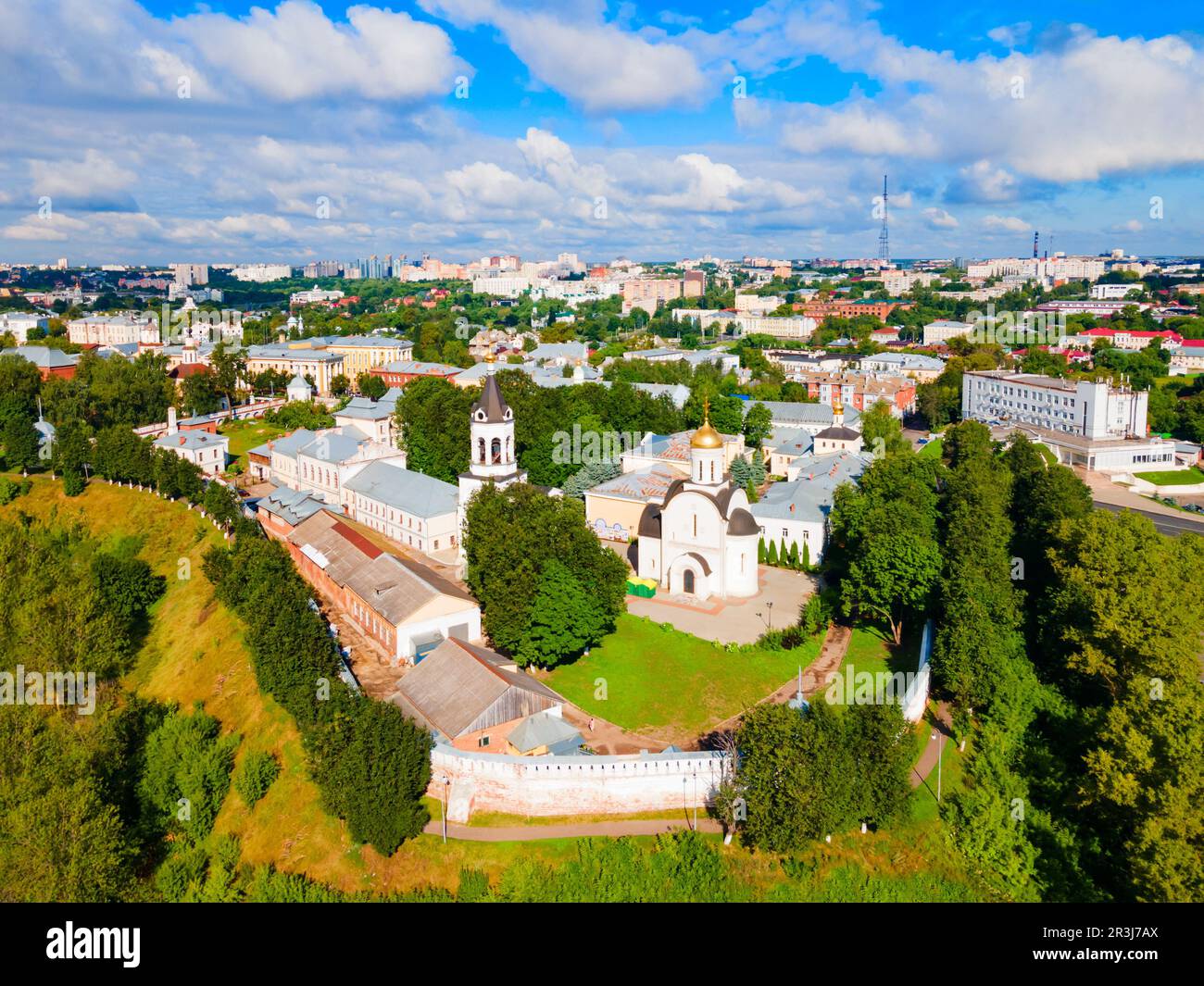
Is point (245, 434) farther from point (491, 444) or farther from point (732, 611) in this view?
point (732, 611)

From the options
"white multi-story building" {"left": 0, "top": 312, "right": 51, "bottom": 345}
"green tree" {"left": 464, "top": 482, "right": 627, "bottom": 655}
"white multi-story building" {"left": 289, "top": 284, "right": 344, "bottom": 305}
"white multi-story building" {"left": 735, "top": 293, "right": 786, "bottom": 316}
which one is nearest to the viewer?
"green tree" {"left": 464, "top": 482, "right": 627, "bottom": 655}

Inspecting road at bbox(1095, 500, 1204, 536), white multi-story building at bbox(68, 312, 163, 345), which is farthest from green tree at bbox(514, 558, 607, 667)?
white multi-story building at bbox(68, 312, 163, 345)

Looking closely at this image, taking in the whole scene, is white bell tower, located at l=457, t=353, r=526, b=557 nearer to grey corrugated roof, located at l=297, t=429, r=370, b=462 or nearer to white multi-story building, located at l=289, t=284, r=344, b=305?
grey corrugated roof, located at l=297, t=429, r=370, b=462

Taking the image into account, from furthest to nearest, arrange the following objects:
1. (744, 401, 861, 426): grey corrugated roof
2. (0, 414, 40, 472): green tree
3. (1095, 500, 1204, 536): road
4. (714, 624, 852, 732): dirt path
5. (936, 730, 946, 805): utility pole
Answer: (744, 401, 861, 426): grey corrugated roof → (0, 414, 40, 472): green tree → (1095, 500, 1204, 536): road → (714, 624, 852, 732): dirt path → (936, 730, 946, 805): utility pole

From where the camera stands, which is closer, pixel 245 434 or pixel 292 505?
pixel 292 505

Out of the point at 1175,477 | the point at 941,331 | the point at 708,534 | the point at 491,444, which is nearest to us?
the point at 708,534

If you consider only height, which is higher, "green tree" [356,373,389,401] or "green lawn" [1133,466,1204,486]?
"green tree" [356,373,389,401]

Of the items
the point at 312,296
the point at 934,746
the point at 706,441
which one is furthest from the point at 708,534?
the point at 312,296

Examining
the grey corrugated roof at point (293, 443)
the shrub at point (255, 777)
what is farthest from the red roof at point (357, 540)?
the grey corrugated roof at point (293, 443)
